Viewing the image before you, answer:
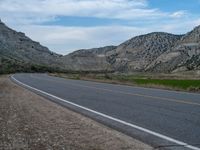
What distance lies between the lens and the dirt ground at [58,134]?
32.7 ft

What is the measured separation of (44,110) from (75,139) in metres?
6.98

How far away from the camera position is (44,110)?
17.6 meters

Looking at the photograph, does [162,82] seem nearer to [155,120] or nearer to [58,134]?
[155,120]

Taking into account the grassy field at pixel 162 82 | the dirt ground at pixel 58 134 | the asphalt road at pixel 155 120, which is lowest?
the grassy field at pixel 162 82

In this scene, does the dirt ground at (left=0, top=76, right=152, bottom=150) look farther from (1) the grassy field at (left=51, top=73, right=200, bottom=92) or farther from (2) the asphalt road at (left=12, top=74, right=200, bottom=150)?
(1) the grassy field at (left=51, top=73, right=200, bottom=92)

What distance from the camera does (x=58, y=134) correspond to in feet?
37.8

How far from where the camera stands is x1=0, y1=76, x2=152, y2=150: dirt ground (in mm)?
9953

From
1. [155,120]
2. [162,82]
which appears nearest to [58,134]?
[155,120]

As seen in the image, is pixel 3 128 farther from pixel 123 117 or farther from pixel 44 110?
pixel 44 110

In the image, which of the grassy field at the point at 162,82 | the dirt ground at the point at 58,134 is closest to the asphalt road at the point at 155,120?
the dirt ground at the point at 58,134

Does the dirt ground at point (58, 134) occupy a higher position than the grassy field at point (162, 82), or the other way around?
the dirt ground at point (58, 134)

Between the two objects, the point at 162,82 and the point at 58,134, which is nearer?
the point at 58,134

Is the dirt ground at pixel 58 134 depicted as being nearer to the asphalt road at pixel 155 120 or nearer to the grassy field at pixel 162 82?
the asphalt road at pixel 155 120

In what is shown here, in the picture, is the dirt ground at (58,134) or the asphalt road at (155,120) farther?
the asphalt road at (155,120)
